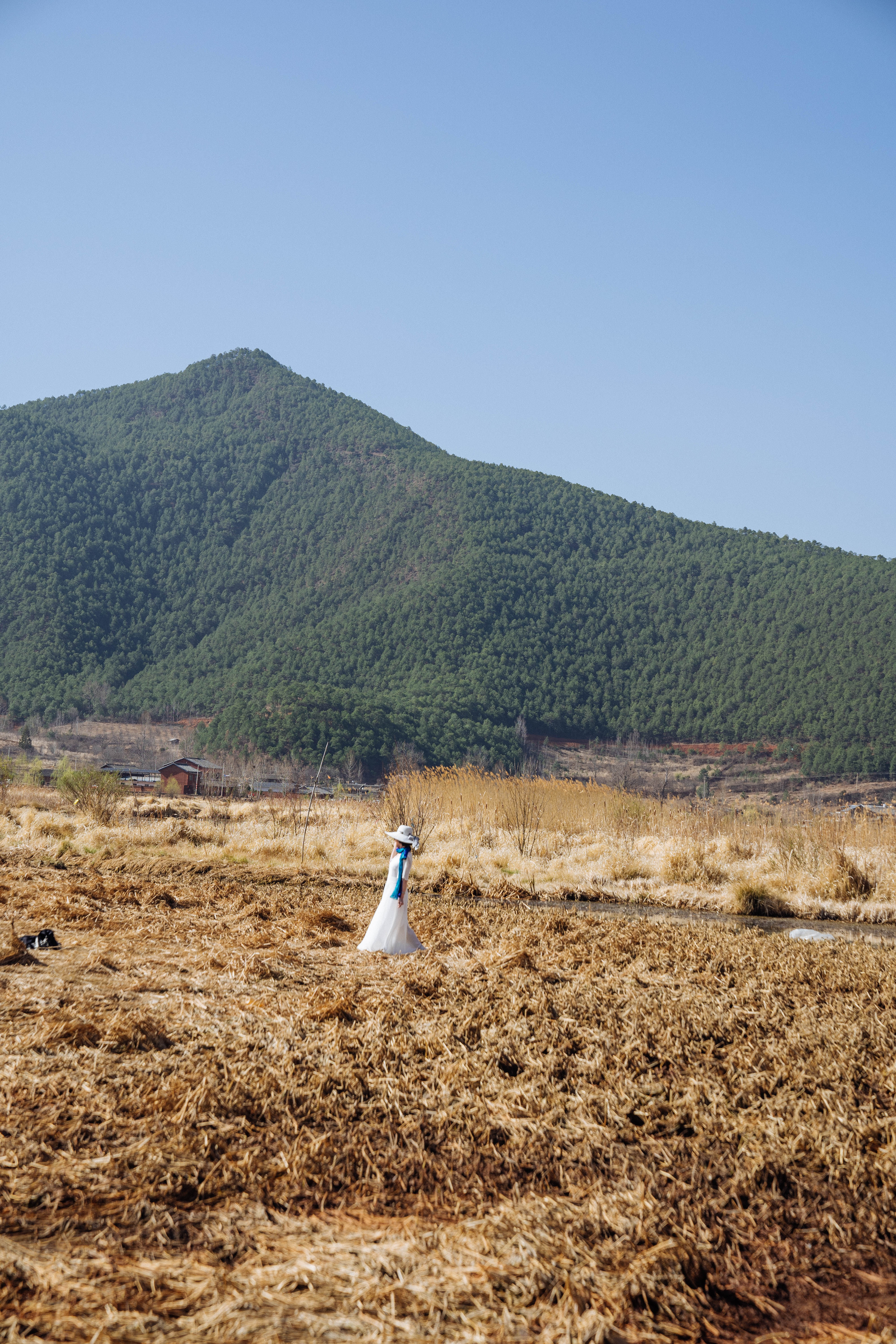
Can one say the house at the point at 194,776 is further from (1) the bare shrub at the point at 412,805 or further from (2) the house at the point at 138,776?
(1) the bare shrub at the point at 412,805

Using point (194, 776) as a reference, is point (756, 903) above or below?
above

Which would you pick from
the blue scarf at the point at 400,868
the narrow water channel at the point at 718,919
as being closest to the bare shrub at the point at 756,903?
the narrow water channel at the point at 718,919

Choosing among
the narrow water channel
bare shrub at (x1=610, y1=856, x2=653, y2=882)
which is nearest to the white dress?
the narrow water channel

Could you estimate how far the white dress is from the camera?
9.02 meters

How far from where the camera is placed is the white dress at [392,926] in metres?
9.02

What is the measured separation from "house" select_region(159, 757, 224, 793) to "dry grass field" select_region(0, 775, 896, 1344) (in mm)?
45636

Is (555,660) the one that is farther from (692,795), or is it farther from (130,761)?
(130,761)

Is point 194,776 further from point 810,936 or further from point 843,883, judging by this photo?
point 810,936

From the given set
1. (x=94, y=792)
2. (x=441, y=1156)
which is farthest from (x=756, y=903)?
(x=94, y=792)

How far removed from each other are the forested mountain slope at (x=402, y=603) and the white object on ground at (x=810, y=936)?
63.2 meters

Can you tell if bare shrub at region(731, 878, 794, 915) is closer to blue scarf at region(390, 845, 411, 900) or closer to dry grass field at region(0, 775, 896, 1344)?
dry grass field at region(0, 775, 896, 1344)

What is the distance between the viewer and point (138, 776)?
6097 cm

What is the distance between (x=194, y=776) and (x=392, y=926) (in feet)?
169

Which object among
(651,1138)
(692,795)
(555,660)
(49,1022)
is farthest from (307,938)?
(555,660)
